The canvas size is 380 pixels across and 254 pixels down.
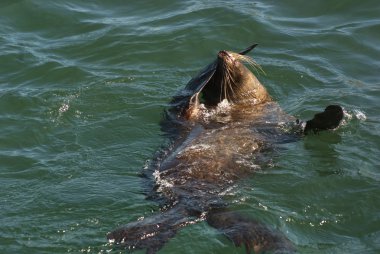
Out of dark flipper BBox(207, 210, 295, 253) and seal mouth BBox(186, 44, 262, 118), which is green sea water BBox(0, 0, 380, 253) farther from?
seal mouth BBox(186, 44, 262, 118)

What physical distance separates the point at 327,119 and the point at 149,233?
2649 mm

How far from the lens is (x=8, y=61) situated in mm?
10336

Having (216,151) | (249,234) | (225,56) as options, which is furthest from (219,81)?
(249,234)

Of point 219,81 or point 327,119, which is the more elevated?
point 219,81

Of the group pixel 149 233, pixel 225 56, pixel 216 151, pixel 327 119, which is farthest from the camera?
pixel 225 56

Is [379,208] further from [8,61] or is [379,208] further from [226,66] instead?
[8,61]

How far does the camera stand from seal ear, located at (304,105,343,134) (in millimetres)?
7312

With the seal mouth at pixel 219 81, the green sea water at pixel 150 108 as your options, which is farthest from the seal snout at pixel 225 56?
the green sea water at pixel 150 108

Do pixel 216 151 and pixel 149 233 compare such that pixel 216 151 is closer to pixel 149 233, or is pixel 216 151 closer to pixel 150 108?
pixel 149 233

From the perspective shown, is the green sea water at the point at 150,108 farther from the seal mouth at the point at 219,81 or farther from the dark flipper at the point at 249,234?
the seal mouth at the point at 219,81

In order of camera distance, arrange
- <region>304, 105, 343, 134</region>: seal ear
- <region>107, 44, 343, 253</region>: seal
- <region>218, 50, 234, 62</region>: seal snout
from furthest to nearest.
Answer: <region>218, 50, 234, 62</region>: seal snout, <region>304, 105, 343, 134</region>: seal ear, <region>107, 44, 343, 253</region>: seal

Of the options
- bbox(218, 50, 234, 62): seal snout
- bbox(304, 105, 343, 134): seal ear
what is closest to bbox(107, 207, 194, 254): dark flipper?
bbox(304, 105, 343, 134): seal ear

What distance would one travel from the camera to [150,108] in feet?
28.8

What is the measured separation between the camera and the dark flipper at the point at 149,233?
18.3ft
